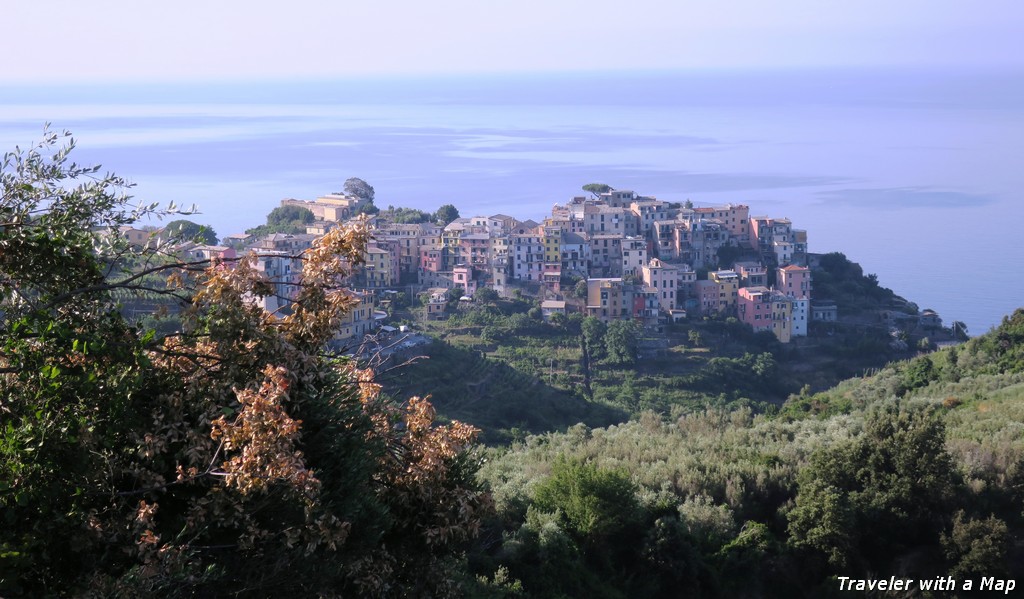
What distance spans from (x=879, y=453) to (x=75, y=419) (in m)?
6.59

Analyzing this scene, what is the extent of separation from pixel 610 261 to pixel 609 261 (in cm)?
3

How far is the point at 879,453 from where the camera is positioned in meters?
8.35

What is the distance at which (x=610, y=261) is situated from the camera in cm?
3009

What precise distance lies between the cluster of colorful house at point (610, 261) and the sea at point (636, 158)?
15.8 ft

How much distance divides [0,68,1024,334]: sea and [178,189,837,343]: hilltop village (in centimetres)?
480

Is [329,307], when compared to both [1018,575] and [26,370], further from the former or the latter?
[1018,575]

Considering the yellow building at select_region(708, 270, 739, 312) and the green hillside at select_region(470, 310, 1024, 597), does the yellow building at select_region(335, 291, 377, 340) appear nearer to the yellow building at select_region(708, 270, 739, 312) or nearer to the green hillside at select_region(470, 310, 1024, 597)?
the yellow building at select_region(708, 270, 739, 312)

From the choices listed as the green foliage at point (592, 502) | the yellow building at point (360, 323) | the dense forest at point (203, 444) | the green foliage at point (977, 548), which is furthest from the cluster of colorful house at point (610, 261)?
the dense forest at point (203, 444)

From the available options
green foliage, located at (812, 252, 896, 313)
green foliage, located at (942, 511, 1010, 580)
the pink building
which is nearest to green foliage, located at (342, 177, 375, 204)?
the pink building

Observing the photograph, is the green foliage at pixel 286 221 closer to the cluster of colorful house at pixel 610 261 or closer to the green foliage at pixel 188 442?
the cluster of colorful house at pixel 610 261

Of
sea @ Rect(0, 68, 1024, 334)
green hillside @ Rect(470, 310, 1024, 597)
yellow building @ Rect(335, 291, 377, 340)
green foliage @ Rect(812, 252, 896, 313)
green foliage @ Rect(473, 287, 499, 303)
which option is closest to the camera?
green hillside @ Rect(470, 310, 1024, 597)

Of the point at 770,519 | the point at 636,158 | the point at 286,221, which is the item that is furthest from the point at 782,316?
the point at 636,158

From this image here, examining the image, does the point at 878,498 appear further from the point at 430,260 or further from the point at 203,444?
the point at 430,260

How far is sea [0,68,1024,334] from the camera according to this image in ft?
134
